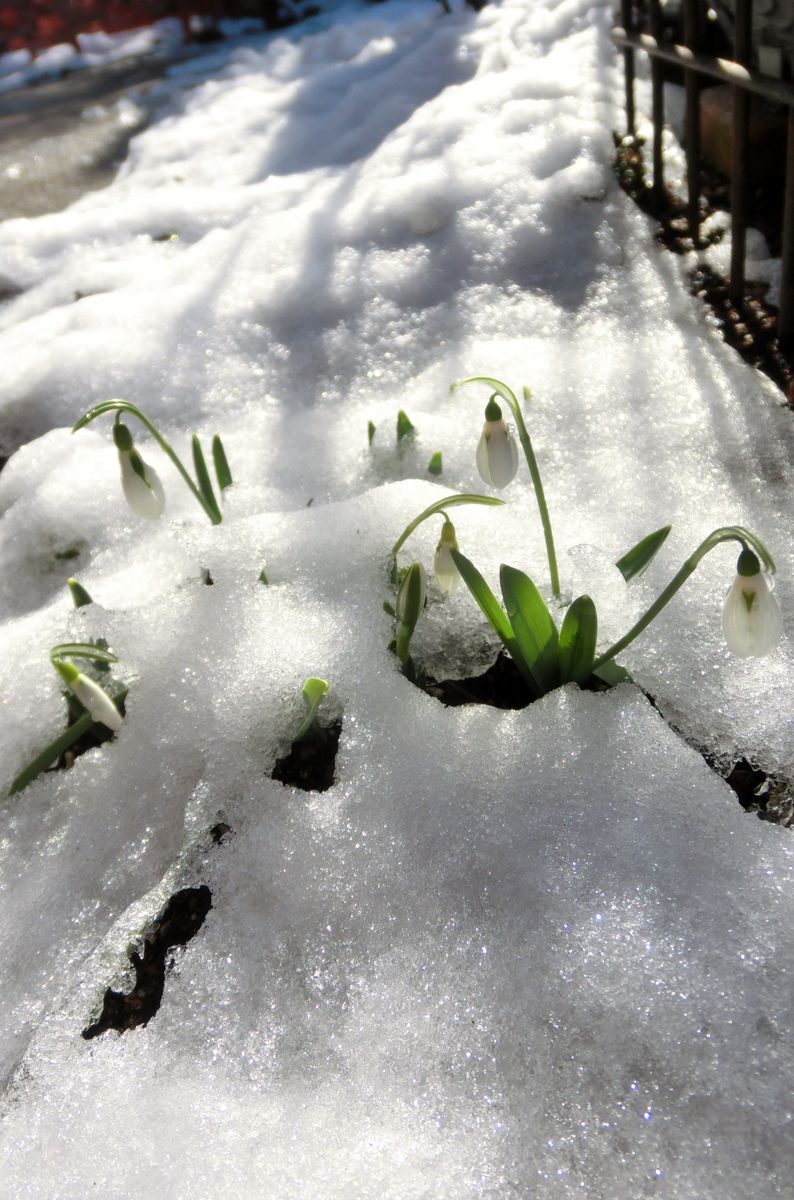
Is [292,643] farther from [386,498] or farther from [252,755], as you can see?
[386,498]

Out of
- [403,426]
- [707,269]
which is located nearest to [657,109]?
[707,269]

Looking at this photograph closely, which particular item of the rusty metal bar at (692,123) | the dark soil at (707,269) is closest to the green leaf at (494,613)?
the dark soil at (707,269)

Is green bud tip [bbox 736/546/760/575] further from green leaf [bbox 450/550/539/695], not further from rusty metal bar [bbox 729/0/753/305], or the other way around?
rusty metal bar [bbox 729/0/753/305]

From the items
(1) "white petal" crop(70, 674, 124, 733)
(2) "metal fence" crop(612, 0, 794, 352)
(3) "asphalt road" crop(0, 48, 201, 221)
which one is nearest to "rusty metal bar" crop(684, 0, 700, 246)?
(2) "metal fence" crop(612, 0, 794, 352)

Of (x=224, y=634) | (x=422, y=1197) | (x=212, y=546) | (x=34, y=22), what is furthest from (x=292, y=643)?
(x=34, y=22)

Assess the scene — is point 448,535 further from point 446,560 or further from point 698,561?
point 698,561
